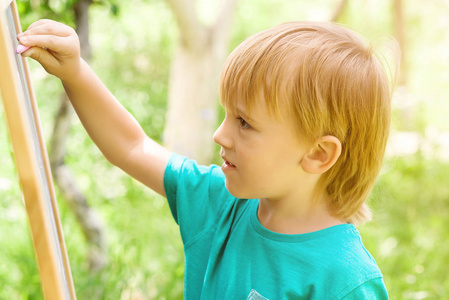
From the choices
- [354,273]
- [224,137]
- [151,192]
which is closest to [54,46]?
[224,137]

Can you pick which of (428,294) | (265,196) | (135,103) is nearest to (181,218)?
(265,196)

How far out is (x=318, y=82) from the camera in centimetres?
98

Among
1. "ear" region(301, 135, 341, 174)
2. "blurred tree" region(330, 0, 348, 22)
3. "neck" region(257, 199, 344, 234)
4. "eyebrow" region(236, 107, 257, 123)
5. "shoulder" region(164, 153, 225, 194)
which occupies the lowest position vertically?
"blurred tree" region(330, 0, 348, 22)

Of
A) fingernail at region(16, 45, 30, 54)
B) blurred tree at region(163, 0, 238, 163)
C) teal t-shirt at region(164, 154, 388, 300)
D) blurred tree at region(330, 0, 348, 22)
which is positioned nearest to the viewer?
fingernail at region(16, 45, 30, 54)

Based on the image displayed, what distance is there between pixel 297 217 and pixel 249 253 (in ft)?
0.37

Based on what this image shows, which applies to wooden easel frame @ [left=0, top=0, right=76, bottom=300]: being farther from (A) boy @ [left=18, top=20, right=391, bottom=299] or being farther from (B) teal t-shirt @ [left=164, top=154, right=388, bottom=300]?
(B) teal t-shirt @ [left=164, top=154, right=388, bottom=300]

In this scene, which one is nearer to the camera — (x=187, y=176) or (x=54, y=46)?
(x=54, y=46)

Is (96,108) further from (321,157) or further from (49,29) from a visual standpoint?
(321,157)

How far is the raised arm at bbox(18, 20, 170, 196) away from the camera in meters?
0.94

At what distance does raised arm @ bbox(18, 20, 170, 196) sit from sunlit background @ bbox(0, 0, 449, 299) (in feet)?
1.70

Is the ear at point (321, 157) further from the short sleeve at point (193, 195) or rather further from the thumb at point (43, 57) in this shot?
the thumb at point (43, 57)

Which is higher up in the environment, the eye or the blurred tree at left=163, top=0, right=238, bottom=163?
the eye

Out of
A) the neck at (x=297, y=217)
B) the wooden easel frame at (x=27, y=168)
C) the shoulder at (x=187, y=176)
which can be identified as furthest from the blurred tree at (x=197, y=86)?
the wooden easel frame at (x=27, y=168)

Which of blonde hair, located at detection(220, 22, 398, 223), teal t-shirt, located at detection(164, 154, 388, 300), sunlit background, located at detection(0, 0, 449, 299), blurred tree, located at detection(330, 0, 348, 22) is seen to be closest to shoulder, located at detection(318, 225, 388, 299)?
teal t-shirt, located at detection(164, 154, 388, 300)
